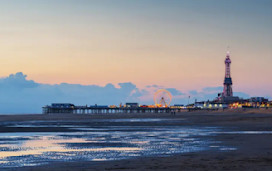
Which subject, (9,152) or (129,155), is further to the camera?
(9,152)

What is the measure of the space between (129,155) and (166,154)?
1693 mm

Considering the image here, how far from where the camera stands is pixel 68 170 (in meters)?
14.3

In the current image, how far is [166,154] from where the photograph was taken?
62.2 feet

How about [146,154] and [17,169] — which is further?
[146,154]

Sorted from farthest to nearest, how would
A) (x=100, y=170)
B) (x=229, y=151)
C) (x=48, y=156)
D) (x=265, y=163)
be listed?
(x=229, y=151)
(x=48, y=156)
(x=265, y=163)
(x=100, y=170)

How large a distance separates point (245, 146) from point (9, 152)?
1222 centimetres

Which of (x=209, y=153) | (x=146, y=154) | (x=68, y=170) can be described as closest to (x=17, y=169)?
(x=68, y=170)

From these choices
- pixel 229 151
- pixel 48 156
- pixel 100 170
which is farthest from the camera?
pixel 229 151

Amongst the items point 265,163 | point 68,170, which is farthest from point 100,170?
point 265,163

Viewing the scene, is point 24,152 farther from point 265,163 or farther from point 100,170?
point 265,163

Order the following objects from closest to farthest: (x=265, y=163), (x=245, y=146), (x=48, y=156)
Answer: (x=265, y=163) → (x=48, y=156) → (x=245, y=146)

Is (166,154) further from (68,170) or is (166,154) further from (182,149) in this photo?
(68,170)

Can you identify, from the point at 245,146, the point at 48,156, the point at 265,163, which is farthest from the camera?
the point at 245,146

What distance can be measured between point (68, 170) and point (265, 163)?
7256 mm
